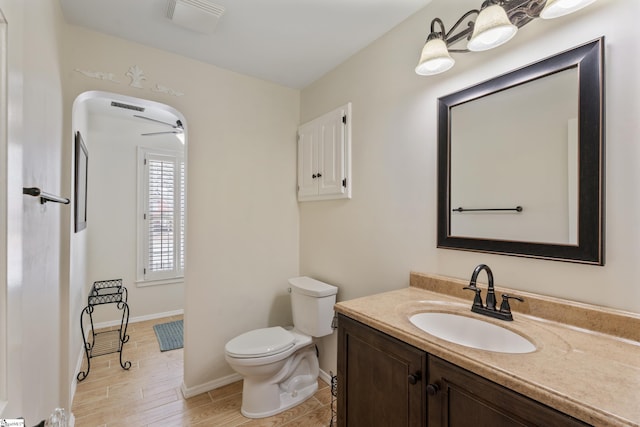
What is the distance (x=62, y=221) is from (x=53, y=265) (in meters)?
0.42

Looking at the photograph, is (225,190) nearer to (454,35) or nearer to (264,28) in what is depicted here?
(264,28)

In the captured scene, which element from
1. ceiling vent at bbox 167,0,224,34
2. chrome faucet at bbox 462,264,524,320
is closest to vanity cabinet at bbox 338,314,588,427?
chrome faucet at bbox 462,264,524,320

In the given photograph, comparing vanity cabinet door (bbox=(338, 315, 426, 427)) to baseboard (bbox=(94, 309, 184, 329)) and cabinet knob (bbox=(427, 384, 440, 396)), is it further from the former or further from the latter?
baseboard (bbox=(94, 309, 184, 329))

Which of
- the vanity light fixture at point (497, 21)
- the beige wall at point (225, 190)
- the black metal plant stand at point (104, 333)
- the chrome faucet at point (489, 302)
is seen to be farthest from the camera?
the black metal plant stand at point (104, 333)

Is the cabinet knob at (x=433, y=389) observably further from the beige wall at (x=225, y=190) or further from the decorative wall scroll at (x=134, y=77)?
the decorative wall scroll at (x=134, y=77)

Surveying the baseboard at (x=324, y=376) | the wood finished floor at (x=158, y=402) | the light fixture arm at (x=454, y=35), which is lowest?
the wood finished floor at (x=158, y=402)

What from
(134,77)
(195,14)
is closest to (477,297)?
(195,14)

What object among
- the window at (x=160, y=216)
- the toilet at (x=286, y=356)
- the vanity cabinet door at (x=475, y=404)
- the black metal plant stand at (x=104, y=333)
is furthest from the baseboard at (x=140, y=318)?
the vanity cabinet door at (x=475, y=404)

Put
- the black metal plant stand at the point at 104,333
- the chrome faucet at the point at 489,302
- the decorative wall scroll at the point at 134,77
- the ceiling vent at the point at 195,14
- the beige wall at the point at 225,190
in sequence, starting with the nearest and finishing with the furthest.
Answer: the chrome faucet at the point at 489,302 → the ceiling vent at the point at 195,14 → the decorative wall scroll at the point at 134,77 → the beige wall at the point at 225,190 → the black metal plant stand at the point at 104,333

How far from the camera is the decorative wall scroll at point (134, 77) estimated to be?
187cm

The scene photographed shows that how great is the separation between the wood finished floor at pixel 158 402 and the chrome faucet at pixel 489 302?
134 centimetres

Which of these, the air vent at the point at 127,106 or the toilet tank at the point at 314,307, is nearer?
the toilet tank at the point at 314,307

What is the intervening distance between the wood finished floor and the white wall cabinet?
1.53m

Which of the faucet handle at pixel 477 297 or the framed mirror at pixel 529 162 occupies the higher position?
the framed mirror at pixel 529 162
